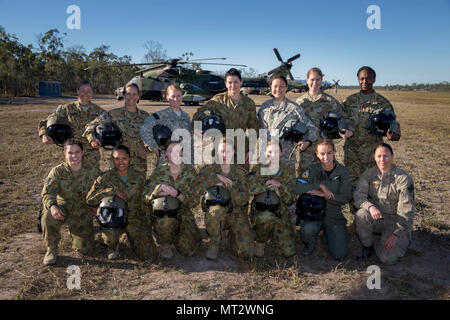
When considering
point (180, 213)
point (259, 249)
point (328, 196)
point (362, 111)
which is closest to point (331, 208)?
point (328, 196)

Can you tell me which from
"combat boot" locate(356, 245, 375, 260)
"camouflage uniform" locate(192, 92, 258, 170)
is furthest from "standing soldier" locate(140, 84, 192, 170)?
"combat boot" locate(356, 245, 375, 260)

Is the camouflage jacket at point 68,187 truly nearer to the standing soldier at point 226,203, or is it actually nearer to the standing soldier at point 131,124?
the standing soldier at point 131,124

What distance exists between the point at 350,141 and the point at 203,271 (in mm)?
3334

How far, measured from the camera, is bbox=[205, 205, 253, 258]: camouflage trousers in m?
4.08

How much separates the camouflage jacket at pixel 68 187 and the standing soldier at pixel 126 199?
0.76 feet

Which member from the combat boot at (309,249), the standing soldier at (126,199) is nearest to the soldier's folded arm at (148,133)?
the standing soldier at (126,199)

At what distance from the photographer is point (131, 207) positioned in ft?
14.0

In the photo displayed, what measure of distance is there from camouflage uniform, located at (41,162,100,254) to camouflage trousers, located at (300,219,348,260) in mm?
2934

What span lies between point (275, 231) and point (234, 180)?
90 centimetres

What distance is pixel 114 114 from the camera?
16.0 feet

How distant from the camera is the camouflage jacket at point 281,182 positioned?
14.0 feet

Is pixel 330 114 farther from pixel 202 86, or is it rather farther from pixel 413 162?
pixel 202 86
